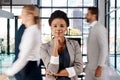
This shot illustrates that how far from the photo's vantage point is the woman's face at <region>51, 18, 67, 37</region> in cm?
218

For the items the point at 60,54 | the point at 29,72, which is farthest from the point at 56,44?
the point at 29,72

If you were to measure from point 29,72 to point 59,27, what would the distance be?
0.52 metres

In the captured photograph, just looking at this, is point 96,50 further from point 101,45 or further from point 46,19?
point 46,19

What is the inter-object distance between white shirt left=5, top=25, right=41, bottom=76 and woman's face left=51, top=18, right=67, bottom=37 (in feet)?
1.07

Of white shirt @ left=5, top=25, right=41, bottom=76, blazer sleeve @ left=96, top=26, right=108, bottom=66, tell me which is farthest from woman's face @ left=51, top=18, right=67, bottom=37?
blazer sleeve @ left=96, top=26, right=108, bottom=66

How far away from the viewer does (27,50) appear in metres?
2.42

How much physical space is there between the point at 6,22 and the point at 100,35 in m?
9.15

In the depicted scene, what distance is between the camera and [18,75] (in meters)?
2.51

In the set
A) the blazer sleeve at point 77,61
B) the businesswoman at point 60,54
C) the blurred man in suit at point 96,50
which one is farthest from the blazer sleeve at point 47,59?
the blurred man in suit at point 96,50

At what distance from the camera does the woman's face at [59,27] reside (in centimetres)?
218

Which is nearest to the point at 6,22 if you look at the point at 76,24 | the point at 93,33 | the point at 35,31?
the point at 76,24

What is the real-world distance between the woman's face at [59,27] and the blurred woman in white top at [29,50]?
0.33 metres

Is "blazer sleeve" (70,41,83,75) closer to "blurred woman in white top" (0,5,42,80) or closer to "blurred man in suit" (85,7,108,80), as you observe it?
"blurred woman in white top" (0,5,42,80)

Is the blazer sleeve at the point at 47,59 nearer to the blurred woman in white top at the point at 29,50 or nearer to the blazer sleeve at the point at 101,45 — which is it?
the blurred woman in white top at the point at 29,50
